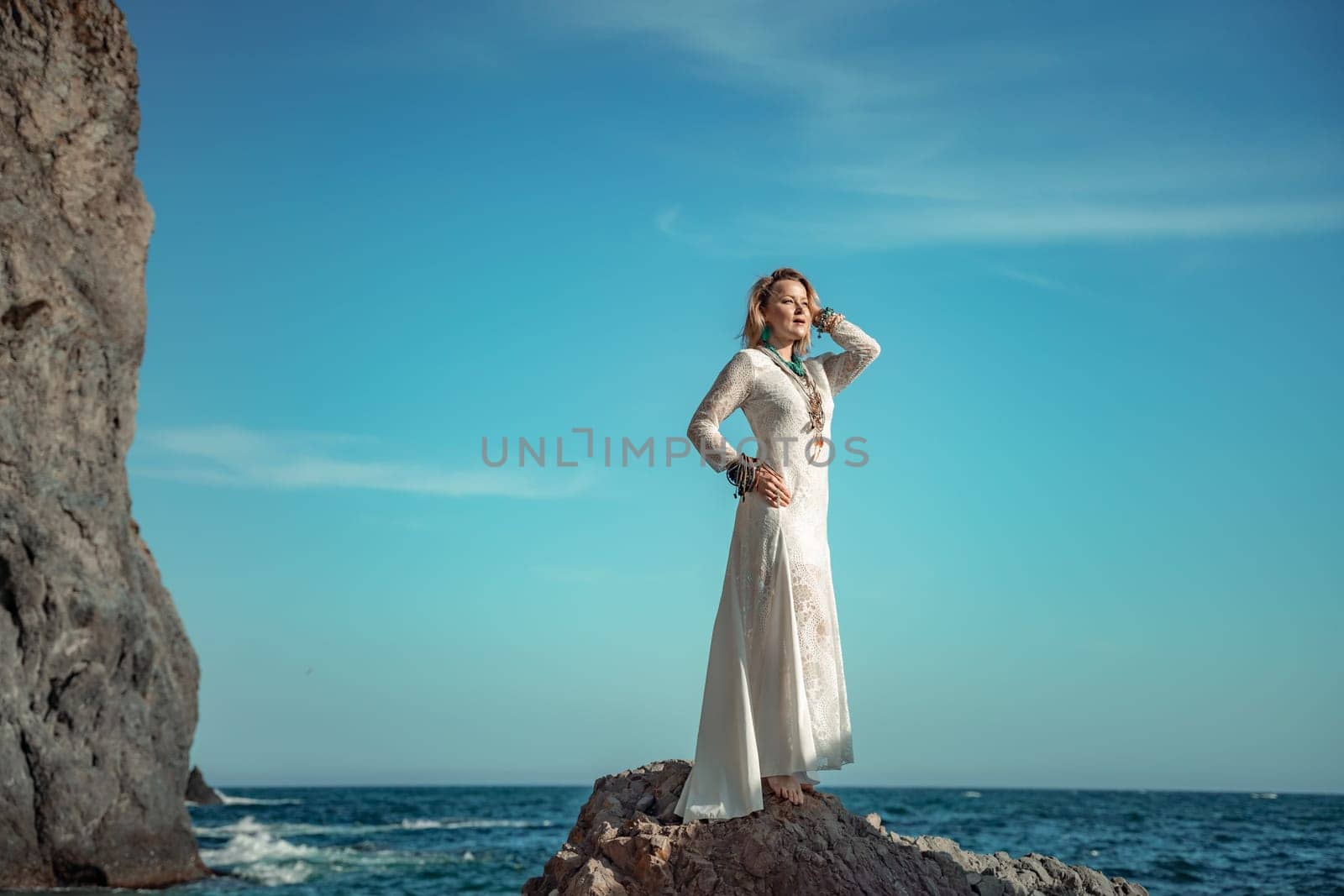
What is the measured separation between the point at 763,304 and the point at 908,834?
22087mm

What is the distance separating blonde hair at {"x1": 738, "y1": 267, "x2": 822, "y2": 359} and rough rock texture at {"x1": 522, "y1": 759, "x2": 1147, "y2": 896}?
2.41 metres

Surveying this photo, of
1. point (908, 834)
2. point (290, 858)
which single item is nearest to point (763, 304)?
point (908, 834)

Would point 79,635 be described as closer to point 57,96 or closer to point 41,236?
point 41,236

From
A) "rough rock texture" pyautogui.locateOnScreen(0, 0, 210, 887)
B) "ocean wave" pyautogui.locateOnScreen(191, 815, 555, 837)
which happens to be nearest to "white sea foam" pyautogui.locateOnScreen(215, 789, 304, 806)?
"ocean wave" pyautogui.locateOnScreen(191, 815, 555, 837)

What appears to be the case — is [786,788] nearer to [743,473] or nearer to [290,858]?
[743,473]

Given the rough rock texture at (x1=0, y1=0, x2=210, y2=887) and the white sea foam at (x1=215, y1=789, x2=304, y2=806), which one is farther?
the white sea foam at (x1=215, y1=789, x2=304, y2=806)

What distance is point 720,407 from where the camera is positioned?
6.11m

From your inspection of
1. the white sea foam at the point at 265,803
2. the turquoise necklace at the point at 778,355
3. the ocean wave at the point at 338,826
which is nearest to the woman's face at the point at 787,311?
the turquoise necklace at the point at 778,355

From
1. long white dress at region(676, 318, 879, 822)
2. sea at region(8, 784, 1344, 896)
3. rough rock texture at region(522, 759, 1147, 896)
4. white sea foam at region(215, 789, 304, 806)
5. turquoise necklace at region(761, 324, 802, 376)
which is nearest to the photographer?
rough rock texture at region(522, 759, 1147, 896)

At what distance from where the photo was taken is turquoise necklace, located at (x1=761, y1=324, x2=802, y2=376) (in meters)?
6.33

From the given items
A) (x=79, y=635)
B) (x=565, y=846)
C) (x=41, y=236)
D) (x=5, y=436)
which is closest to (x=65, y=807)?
(x=79, y=635)

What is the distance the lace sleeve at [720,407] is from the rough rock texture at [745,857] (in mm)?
1760

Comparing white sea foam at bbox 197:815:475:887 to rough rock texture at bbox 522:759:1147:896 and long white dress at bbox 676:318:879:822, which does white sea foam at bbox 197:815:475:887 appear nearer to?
rough rock texture at bbox 522:759:1147:896

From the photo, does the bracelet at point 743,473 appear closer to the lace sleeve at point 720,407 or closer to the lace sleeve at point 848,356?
the lace sleeve at point 720,407
